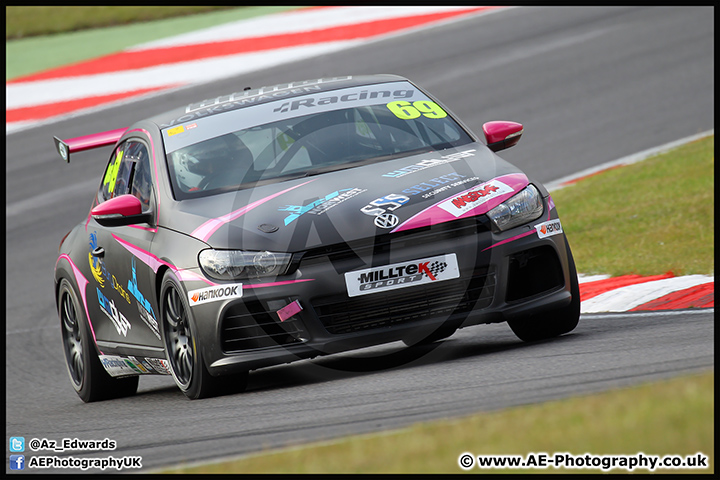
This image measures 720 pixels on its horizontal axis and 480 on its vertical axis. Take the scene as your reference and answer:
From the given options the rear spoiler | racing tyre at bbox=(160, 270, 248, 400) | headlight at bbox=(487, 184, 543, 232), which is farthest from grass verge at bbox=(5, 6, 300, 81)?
headlight at bbox=(487, 184, 543, 232)

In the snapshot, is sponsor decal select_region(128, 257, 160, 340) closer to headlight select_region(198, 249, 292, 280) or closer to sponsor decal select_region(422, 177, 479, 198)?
headlight select_region(198, 249, 292, 280)

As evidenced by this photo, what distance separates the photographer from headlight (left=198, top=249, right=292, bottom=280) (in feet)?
17.6

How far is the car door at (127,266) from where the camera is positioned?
6.19m

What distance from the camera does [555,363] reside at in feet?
16.7

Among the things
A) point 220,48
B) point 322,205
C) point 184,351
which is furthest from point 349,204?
point 220,48

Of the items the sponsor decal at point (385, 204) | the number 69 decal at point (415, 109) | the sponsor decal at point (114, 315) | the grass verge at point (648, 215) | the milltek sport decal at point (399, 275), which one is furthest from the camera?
the grass verge at point (648, 215)

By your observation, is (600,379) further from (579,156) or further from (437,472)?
(579,156)

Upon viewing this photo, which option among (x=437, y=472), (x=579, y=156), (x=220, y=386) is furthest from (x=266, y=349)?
(x=579, y=156)

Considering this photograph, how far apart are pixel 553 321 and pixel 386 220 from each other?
1.29m

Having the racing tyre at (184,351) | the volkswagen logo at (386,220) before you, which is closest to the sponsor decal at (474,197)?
the volkswagen logo at (386,220)

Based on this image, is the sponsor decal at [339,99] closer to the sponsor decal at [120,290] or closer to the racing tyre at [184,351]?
the sponsor decal at [120,290]

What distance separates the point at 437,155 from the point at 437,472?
10.5 ft

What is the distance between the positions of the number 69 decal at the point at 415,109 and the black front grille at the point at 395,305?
1.56 m

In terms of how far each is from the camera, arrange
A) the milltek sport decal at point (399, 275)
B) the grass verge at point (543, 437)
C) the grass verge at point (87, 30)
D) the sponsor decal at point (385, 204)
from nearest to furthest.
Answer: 1. the grass verge at point (543, 437)
2. the milltek sport decal at point (399, 275)
3. the sponsor decal at point (385, 204)
4. the grass verge at point (87, 30)
